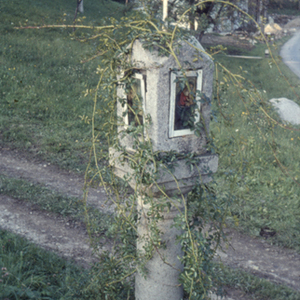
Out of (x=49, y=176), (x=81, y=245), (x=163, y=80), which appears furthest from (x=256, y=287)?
(x=49, y=176)

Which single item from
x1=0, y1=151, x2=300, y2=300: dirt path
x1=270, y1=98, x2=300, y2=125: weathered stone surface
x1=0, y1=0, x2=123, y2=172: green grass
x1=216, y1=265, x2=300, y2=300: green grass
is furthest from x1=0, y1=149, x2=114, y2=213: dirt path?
x1=270, y1=98, x2=300, y2=125: weathered stone surface

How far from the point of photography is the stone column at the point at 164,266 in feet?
7.63

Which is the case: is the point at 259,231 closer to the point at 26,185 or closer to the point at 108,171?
the point at 108,171

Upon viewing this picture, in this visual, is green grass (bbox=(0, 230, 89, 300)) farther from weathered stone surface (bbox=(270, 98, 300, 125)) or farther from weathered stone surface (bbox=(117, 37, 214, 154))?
weathered stone surface (bbox=(270, 98, 300, 125))

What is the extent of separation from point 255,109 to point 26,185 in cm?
370

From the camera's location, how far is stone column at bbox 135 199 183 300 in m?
2.32

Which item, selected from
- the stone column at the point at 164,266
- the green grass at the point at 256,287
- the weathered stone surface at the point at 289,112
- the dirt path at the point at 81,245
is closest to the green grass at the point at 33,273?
the dirt path at the point at 81,245

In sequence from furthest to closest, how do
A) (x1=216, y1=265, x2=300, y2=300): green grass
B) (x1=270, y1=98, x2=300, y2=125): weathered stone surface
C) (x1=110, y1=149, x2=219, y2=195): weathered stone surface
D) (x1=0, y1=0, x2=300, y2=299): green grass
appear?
(x1=270, y1=98, x2=300, y2=125): weathered stone surface < (x1=216, y1=265, x2=300, y2=300): green grass < (x1=0, y1=0, x2=300, y2=299): green grass < (x1=110, y1=149, x2=219, y2=195): weathered stone surface

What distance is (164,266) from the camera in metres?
2.38

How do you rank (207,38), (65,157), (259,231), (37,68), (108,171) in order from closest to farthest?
1. (108,171)
2. (259,231)
3. (65,157)
4. (37,68)
5. (207,38)

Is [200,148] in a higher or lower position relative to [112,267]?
higher

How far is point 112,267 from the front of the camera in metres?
2.54

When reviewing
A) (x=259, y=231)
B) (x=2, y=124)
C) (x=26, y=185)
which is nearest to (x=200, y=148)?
(x=259, y=231)

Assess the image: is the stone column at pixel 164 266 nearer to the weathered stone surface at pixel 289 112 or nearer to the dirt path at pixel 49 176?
the dirt path at pixel 49 176
